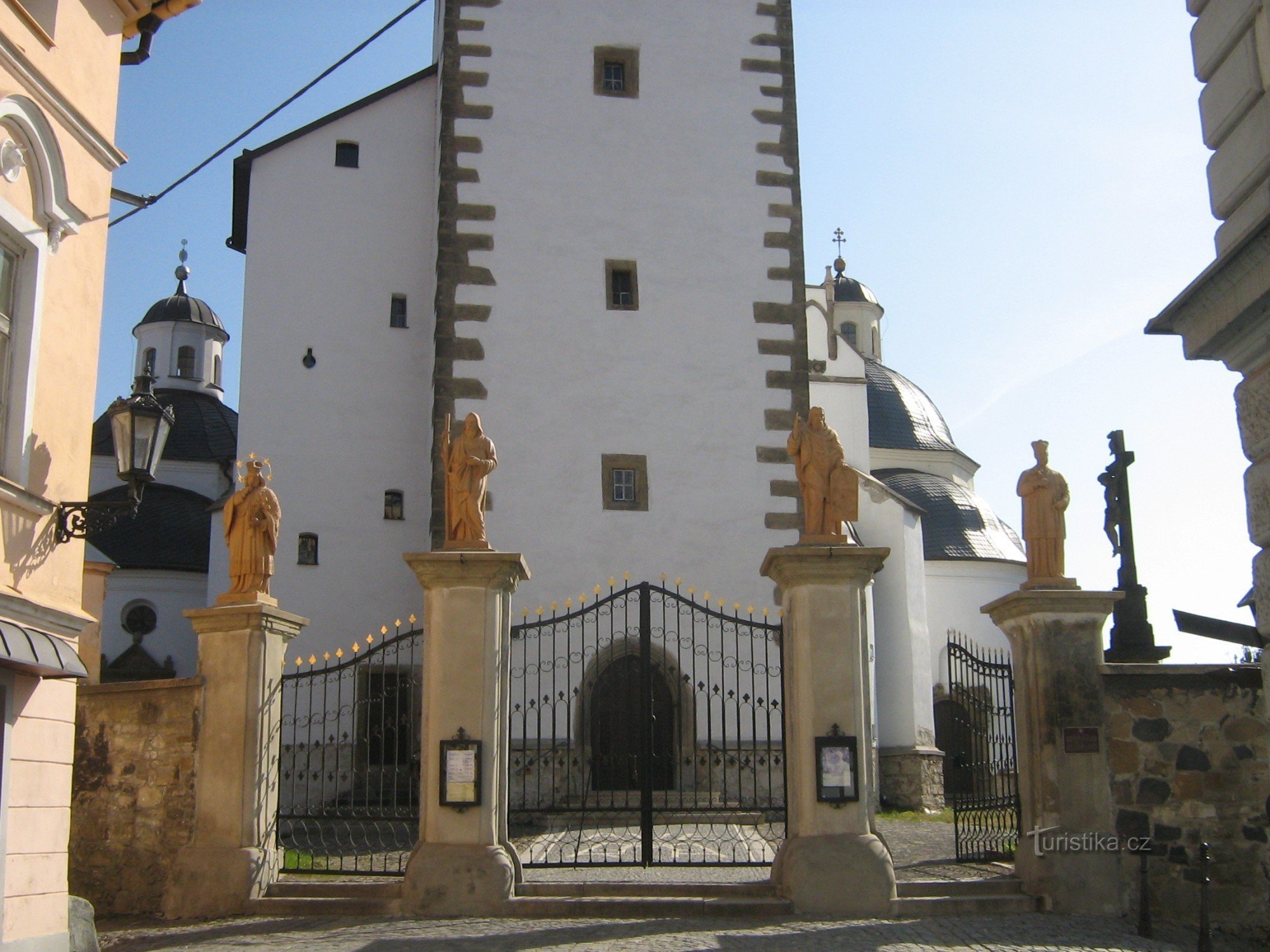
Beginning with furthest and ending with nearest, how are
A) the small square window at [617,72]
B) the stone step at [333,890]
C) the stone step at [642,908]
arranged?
1. the small square window at [617,72]
2. the stone step at [333,890]
3. the stone step at [642,908]

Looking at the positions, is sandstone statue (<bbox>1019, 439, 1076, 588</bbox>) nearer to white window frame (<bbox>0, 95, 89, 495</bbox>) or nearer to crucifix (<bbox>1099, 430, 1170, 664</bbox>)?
crucifix (<bbox>1099, 430, 1170, 664</bbox>)

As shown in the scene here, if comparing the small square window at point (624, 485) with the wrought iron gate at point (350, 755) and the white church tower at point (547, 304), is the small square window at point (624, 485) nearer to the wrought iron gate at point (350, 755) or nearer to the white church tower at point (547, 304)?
the white church tower at point (547, 304)

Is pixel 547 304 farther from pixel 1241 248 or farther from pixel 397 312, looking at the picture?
pixel 1241 248

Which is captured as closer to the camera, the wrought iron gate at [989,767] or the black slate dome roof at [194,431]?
the wrought iron gate at [989,767]

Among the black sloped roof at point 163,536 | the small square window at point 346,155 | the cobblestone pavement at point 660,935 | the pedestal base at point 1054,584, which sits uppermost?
the small square window at point 346,155

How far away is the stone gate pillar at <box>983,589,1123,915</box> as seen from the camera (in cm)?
1024

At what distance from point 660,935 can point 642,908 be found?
0.69 meters

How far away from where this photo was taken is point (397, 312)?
67.3 feet

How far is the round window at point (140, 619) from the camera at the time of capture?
26562 mm

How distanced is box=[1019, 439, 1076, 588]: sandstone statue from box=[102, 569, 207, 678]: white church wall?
1907 cm

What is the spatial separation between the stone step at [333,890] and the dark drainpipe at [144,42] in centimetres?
622

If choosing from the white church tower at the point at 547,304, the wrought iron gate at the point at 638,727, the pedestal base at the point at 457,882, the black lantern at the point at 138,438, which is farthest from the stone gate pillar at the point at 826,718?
the white church tower at the point at 547,304

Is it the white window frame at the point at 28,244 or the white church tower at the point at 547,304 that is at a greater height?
the white church tower at the point at 547,304

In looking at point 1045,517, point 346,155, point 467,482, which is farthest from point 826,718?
point 346,155
